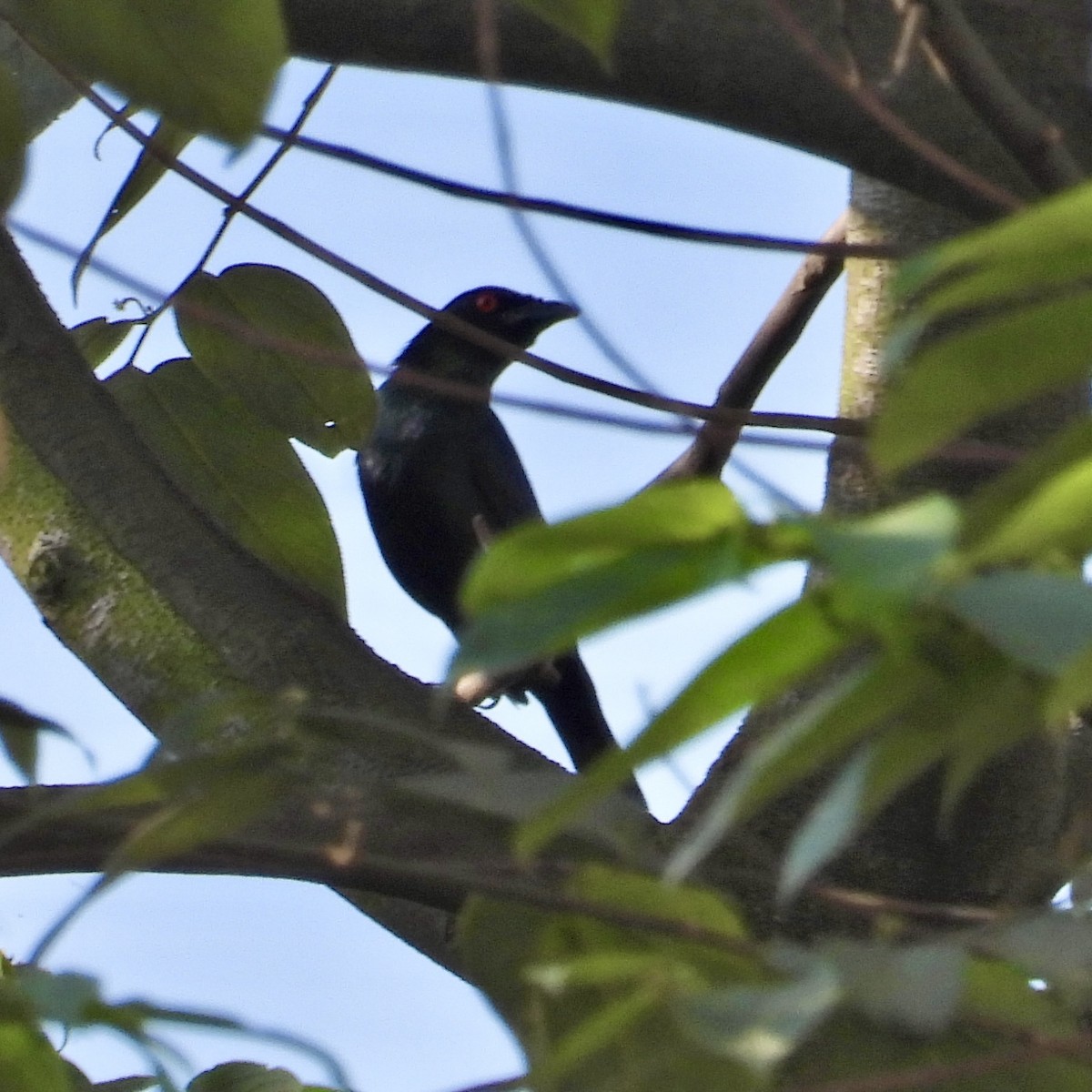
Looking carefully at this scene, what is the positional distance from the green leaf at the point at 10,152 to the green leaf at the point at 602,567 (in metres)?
0.54

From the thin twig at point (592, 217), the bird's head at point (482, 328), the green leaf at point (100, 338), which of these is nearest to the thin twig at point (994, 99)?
the thin twig at point (592, 217)

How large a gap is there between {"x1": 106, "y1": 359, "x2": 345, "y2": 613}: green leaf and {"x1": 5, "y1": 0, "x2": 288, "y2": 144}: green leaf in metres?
0.82

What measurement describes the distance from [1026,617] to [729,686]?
0.12 meters

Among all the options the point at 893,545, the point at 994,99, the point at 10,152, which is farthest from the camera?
the point at 994,99

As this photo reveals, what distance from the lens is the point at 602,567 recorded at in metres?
0.60

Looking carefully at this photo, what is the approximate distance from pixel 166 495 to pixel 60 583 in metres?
0.36

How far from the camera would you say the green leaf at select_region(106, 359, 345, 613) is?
69.1 inches

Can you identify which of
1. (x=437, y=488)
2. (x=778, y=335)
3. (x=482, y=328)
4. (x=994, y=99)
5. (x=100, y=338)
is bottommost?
(x=994, y=99)

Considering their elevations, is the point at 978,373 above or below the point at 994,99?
below

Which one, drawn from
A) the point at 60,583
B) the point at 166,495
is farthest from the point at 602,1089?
the point at 60,583

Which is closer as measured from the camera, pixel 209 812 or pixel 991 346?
pixel 991 346

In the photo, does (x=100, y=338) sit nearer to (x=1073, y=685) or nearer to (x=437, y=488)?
(x=1073, y=685)

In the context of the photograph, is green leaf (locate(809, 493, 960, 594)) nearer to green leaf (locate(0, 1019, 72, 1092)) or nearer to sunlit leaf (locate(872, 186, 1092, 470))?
sunlit leaf (locate(872, 186, 1092, 470))

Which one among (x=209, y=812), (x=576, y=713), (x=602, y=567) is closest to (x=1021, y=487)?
(x=602, y=567)
